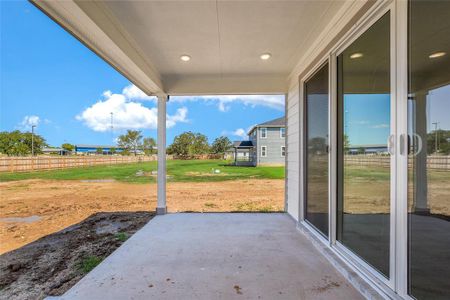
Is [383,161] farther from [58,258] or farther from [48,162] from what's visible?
[48,162]

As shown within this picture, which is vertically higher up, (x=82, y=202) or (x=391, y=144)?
(x=391, y=144)

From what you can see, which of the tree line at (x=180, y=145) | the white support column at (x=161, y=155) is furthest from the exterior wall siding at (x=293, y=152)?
the tree line at (x=180, y=145)

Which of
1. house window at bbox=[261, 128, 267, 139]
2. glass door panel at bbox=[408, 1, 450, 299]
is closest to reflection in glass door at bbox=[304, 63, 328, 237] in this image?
glass door panel at bbox=[408, 1, 450, 299]

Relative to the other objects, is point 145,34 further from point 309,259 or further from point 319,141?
point 309,259

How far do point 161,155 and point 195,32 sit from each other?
2.38m

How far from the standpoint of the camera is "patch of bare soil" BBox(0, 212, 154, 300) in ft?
7.54

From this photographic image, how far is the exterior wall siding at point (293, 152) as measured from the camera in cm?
368

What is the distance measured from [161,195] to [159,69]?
2214 mm

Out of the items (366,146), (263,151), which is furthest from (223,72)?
(263,151)

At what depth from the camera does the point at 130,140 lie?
27.5m

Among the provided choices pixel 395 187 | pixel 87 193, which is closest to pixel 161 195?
pixel 395 187

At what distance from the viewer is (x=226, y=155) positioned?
26.2 m

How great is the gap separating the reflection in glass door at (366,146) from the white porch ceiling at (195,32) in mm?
577

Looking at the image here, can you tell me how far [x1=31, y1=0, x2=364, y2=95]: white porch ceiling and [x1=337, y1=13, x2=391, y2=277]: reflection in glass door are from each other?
1.89ft
